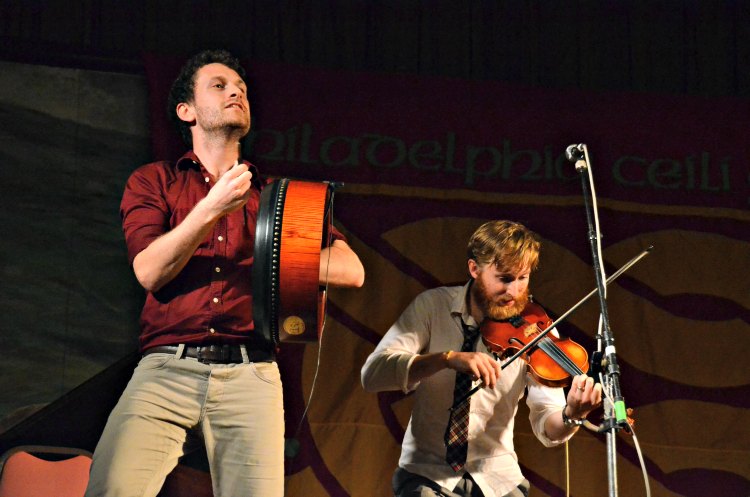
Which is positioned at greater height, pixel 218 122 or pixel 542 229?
pixel 218 122

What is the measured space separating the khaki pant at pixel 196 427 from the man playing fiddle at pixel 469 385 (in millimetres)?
715

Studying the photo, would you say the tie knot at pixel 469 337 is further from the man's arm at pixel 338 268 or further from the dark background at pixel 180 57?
the dark background at pixel 180 57

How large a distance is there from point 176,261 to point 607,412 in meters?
1.21

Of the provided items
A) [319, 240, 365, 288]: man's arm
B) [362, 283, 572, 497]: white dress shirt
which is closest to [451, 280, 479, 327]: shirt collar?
[362, 283, 572, 497]: white dress shirt

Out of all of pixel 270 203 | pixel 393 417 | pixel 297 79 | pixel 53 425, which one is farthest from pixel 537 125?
pixel 53 425

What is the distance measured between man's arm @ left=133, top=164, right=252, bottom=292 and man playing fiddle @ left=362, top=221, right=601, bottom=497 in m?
0.95

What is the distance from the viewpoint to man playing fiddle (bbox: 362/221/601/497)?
2.99m

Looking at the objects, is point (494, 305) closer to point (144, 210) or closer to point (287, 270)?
point (287, 270)

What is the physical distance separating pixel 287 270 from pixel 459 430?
3.18 feet

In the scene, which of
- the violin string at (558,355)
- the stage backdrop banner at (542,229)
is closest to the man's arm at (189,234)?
the violin string at (558,355)

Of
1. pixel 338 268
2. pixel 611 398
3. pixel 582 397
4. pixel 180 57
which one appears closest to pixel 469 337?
pixel 582 397

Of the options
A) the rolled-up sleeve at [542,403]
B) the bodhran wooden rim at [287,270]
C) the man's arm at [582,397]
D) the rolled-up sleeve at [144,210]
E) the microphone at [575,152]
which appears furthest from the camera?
the rolled-up sleeve at [542,403]

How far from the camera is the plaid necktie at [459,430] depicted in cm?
301

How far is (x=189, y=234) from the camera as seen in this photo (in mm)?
2377
